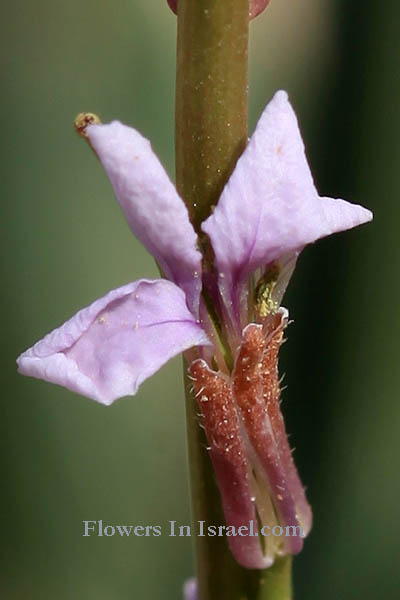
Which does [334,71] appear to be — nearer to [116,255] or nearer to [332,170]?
[332,170]

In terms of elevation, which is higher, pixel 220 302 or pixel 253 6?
pixel 253 6

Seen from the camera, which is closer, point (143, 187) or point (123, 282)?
point (143, 187)

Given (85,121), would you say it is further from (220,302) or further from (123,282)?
(123,282)

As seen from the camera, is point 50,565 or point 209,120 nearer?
point 209,120

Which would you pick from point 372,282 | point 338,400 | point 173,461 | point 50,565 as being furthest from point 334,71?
point 50,565

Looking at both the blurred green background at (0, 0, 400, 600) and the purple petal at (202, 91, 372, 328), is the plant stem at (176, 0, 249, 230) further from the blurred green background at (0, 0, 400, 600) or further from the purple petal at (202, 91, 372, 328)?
the blurred green background at (0, 0, 400, 600)

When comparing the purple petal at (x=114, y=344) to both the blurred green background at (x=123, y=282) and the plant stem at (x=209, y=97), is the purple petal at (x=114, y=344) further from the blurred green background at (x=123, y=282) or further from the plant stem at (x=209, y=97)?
the blurred green background at (x=123, y=282)

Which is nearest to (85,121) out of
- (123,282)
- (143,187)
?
(143,187)
